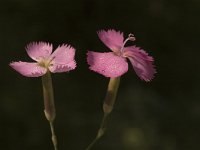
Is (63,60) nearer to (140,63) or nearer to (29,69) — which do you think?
(29,69)

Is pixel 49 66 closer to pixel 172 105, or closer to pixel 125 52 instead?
pixel 125 52

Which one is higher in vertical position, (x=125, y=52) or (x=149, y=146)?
(x=125, y=52)

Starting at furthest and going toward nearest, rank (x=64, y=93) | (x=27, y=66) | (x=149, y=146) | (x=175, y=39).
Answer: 1. (x=175, y=39)
2. (x=64, y=93)
3. (x=149, y=146)
4. (x=27, y=66)

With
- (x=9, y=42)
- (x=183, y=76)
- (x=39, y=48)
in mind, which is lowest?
(x=183, y=76)

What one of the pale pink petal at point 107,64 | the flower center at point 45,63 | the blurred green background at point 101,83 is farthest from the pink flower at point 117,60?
the blurred green background at point 101,83

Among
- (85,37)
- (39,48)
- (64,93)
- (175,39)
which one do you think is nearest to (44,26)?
(85,37)

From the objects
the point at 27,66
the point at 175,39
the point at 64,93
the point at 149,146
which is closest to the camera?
the point at 27,66

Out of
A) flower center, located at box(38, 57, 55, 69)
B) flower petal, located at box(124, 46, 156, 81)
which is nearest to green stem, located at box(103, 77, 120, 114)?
flower petal, located at box(124, 46, 156, 81)

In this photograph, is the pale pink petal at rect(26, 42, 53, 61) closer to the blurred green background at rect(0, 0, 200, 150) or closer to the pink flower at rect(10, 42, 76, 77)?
the pink flower at rect(10, 42, 76, 77)
